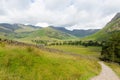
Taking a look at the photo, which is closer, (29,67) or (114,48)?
(29,67)

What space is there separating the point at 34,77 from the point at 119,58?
72.1 m

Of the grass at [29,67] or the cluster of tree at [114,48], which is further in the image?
the cluster of tree at [114,48]

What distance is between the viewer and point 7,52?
22469mm

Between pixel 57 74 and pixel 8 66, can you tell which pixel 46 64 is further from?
pixel 8 66

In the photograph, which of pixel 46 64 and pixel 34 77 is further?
pixel 46 64

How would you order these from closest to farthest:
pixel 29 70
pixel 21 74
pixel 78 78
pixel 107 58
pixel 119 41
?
pixel 21 74 < pixel 29 70 < pixel 78 78 < pixel 119 41 < pixel 107 58

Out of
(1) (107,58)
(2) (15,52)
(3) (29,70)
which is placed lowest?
(1) (107,58)

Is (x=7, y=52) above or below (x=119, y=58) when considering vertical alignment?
above

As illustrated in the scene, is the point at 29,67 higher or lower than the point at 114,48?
higher

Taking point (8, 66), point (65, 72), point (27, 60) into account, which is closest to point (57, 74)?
point (65, 72)

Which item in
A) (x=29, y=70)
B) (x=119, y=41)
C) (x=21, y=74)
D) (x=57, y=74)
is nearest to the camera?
(x=21, y=74)

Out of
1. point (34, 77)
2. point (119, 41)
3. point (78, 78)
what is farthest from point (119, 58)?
point (34, 77)

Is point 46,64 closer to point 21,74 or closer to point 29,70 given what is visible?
point 29,70

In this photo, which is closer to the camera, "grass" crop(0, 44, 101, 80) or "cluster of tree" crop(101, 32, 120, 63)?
"grass" crop(0, 44, 101, 80)
